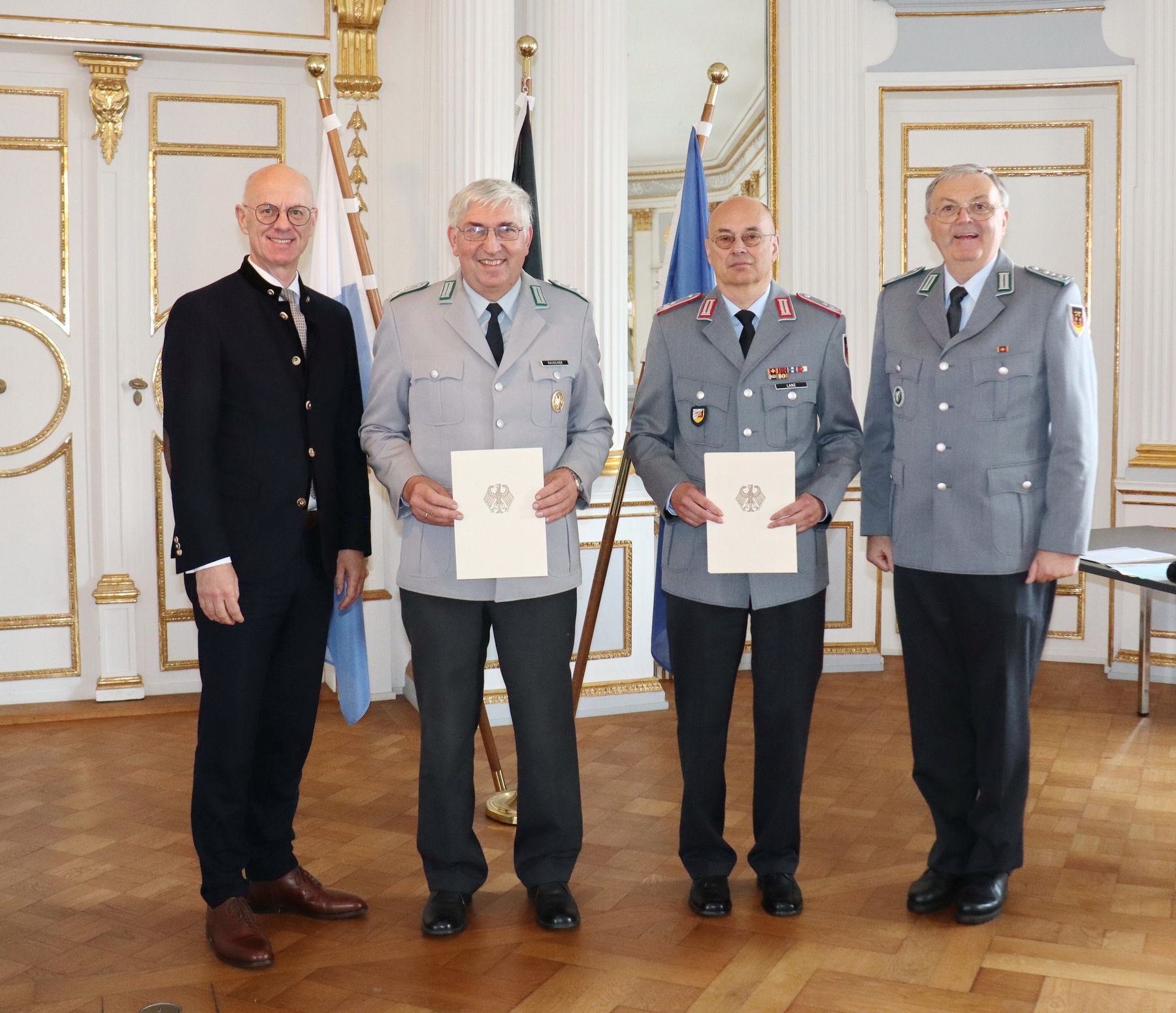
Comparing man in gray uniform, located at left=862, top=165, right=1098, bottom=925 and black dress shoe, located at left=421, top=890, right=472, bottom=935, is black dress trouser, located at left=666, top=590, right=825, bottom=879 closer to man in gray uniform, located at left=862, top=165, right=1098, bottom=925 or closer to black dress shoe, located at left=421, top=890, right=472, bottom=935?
man in gray uniform, located at left=862, top=165, right=1098, bottom=925

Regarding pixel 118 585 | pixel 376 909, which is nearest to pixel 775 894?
pixel 376 909

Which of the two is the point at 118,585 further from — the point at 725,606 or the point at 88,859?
the point at 725,606

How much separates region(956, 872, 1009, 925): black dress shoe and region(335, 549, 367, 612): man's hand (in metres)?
1.50

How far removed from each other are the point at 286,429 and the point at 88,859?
1376 mm

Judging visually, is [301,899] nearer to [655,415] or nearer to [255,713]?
[255,713]

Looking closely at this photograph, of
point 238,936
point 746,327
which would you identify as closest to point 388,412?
point 746,327

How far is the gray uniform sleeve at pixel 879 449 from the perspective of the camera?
2.68 m

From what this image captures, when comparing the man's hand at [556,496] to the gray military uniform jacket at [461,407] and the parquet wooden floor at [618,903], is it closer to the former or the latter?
the gray military uniform jacket at [461,407]

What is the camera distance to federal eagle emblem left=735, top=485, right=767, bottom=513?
7.98ft

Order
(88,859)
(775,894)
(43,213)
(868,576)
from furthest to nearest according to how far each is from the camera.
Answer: (868,576)
(43,213)
(88,859)
(775,894)

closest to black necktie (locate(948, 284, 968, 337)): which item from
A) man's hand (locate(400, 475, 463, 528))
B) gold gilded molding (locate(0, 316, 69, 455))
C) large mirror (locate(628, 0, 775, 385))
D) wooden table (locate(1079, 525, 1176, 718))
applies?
man's hand (locate(400, 475, 463, 528))

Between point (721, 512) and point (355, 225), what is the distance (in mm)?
1510

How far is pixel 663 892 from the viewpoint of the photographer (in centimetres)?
272

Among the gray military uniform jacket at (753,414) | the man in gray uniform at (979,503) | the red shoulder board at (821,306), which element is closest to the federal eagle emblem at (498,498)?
the gray military uniform jacket at (753,414)
